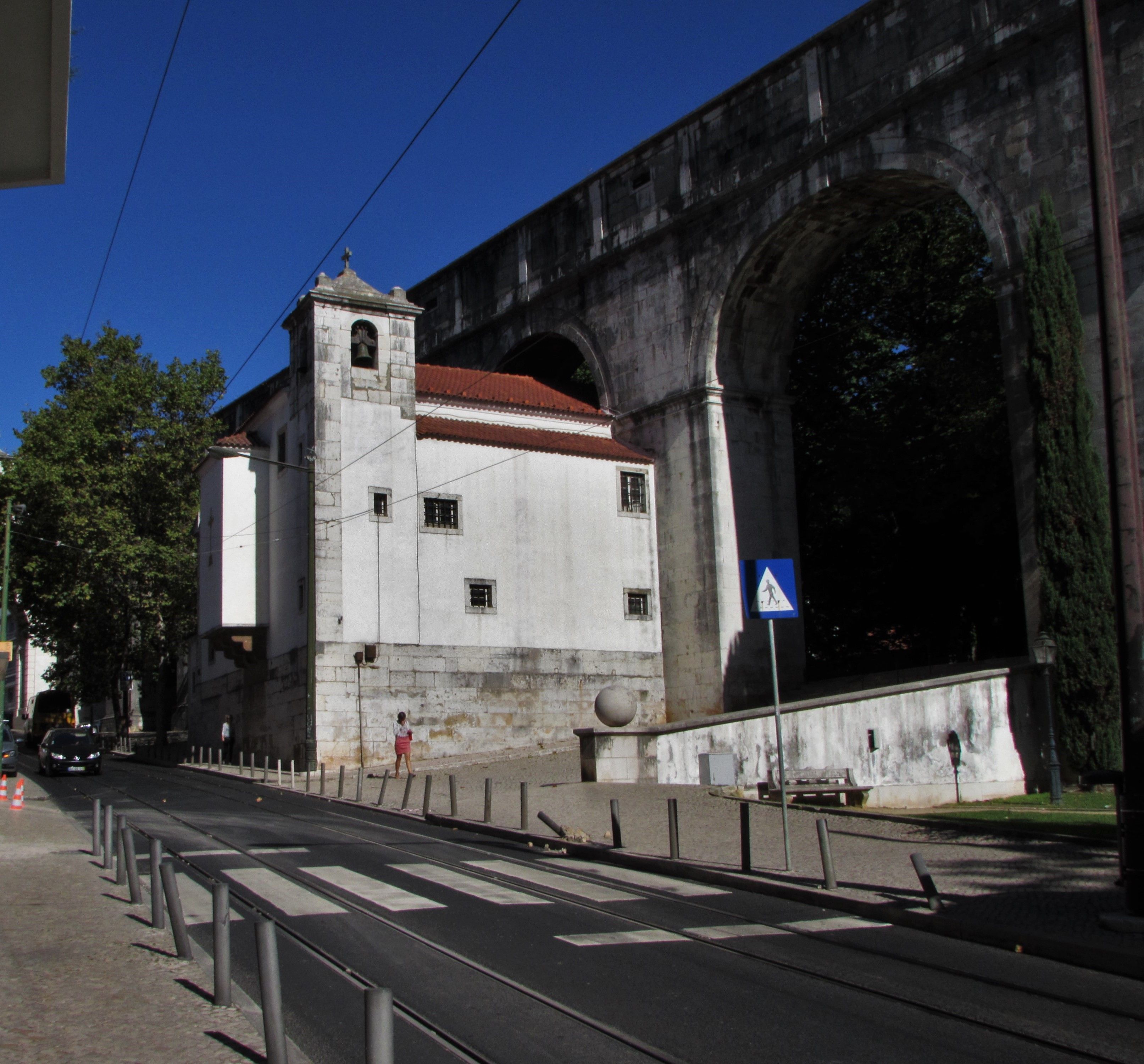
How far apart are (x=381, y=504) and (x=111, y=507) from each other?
18703mm

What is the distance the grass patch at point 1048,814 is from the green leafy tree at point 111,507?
32.9 meters

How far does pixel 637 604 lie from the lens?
34875mm

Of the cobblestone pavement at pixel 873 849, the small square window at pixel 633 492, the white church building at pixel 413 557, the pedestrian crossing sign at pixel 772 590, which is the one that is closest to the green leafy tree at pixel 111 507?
the white church building at pixel 413 557

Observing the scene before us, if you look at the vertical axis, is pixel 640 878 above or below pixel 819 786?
below

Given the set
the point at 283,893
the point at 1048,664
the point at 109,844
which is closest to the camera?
the point at 283,893

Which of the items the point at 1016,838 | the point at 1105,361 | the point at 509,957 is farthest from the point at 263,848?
the point at 1105,361

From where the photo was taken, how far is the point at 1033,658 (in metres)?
24.6

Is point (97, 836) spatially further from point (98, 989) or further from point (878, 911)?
point (878, 911)

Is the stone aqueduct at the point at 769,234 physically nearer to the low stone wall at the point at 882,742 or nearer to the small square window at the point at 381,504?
the low stone wall at the point at 882,742

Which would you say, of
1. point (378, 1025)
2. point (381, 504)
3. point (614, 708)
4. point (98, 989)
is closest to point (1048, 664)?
point (614, 708)

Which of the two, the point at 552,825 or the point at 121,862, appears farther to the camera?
the point at 552,825

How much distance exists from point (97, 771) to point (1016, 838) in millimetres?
25747

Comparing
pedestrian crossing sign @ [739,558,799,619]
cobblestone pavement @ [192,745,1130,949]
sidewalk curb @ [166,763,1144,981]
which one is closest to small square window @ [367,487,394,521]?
cobblestone pavement @ [192,745,1130,949]

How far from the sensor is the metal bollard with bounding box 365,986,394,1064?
438 centimetres
